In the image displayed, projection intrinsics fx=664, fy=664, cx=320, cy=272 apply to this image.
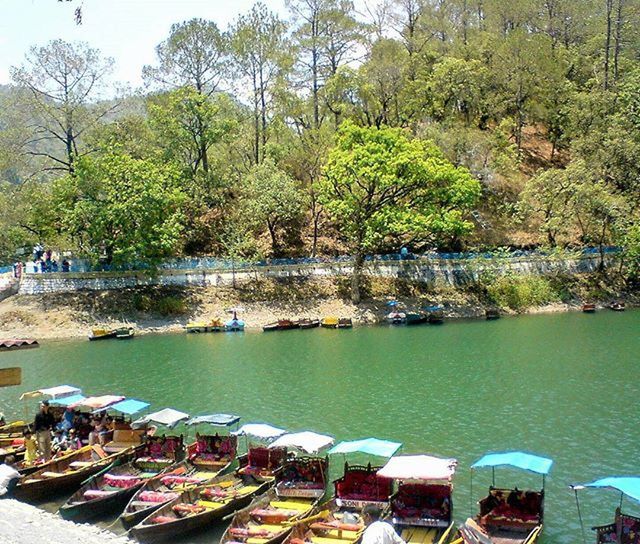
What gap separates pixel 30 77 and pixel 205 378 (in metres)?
37.3

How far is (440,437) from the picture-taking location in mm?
26000

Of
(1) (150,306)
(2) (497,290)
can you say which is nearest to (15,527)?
(1) (150,306)

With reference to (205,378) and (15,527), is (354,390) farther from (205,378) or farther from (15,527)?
(15,527)

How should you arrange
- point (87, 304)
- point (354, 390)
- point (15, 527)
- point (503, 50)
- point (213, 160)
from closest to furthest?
1. point (15, 527)
2. point (354, 390)
3. point (87, 304)
4. point (213, 160)
5. point (503, 50)

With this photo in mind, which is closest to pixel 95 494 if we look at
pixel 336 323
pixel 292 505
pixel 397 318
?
pixel 292 505

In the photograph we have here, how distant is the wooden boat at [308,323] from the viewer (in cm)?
5378

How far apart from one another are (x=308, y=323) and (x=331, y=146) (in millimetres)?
20930

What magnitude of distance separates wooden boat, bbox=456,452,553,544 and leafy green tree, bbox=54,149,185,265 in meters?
40.4

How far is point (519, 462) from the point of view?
1870 centimetres

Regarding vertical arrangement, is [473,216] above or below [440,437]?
above

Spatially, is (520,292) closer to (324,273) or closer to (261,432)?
(324,273)

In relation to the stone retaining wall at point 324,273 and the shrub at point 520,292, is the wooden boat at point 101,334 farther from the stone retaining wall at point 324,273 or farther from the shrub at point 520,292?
the shrub at point 520,292

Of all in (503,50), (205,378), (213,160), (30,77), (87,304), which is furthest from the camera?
(503,50)

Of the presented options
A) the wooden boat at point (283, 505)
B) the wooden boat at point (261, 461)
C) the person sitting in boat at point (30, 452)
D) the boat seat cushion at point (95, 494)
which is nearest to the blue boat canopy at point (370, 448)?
the wooden boat at point (283, 505)
